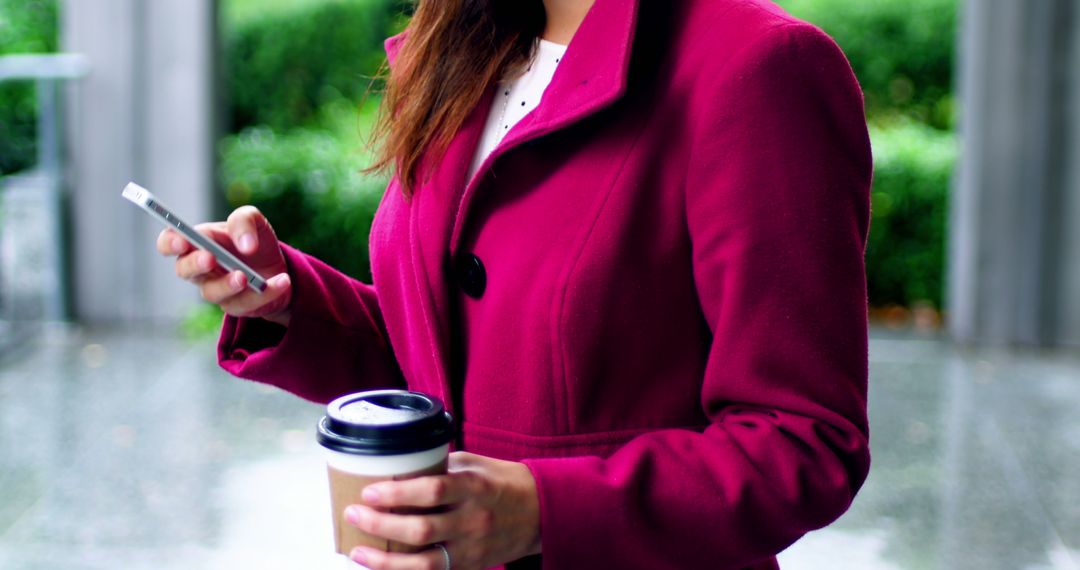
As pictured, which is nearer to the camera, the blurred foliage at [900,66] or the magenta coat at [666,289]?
the magenta coat at [666,289]

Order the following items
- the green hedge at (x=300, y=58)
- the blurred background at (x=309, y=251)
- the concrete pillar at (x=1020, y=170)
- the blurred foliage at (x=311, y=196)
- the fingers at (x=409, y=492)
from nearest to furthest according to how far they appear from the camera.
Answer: the fingers at (x=409, y=492) → the blurred background at (x=309, y=251) → the concrete pillar at (x=1020, y=170) → the blurred foliage at (x=311, y=196) → the green hedge at (x=300, y=58)

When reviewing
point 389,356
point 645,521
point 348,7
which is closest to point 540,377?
point 645,521

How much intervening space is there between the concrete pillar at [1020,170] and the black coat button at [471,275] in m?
5.90

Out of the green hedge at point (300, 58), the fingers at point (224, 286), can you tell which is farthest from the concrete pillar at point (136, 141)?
the fingers at point (224, 286)

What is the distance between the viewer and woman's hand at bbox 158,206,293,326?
4.66 ft

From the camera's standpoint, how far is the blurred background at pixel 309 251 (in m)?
4.07

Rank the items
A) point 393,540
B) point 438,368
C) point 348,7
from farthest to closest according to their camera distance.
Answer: point 348,7
point 438,368
point 393,540

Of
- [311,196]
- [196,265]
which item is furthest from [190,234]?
[311,196]

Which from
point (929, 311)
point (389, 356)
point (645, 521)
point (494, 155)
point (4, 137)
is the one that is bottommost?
point (929, 311)

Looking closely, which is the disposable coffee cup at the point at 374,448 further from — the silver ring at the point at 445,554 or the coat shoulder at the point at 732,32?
the coat shoulder at the point at 732,32

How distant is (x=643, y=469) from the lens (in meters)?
1.12

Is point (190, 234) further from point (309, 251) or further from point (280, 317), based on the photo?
point (309, 251)

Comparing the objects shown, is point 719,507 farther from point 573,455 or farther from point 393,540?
point 393,540

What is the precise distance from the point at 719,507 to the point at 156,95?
6334 millimetres
